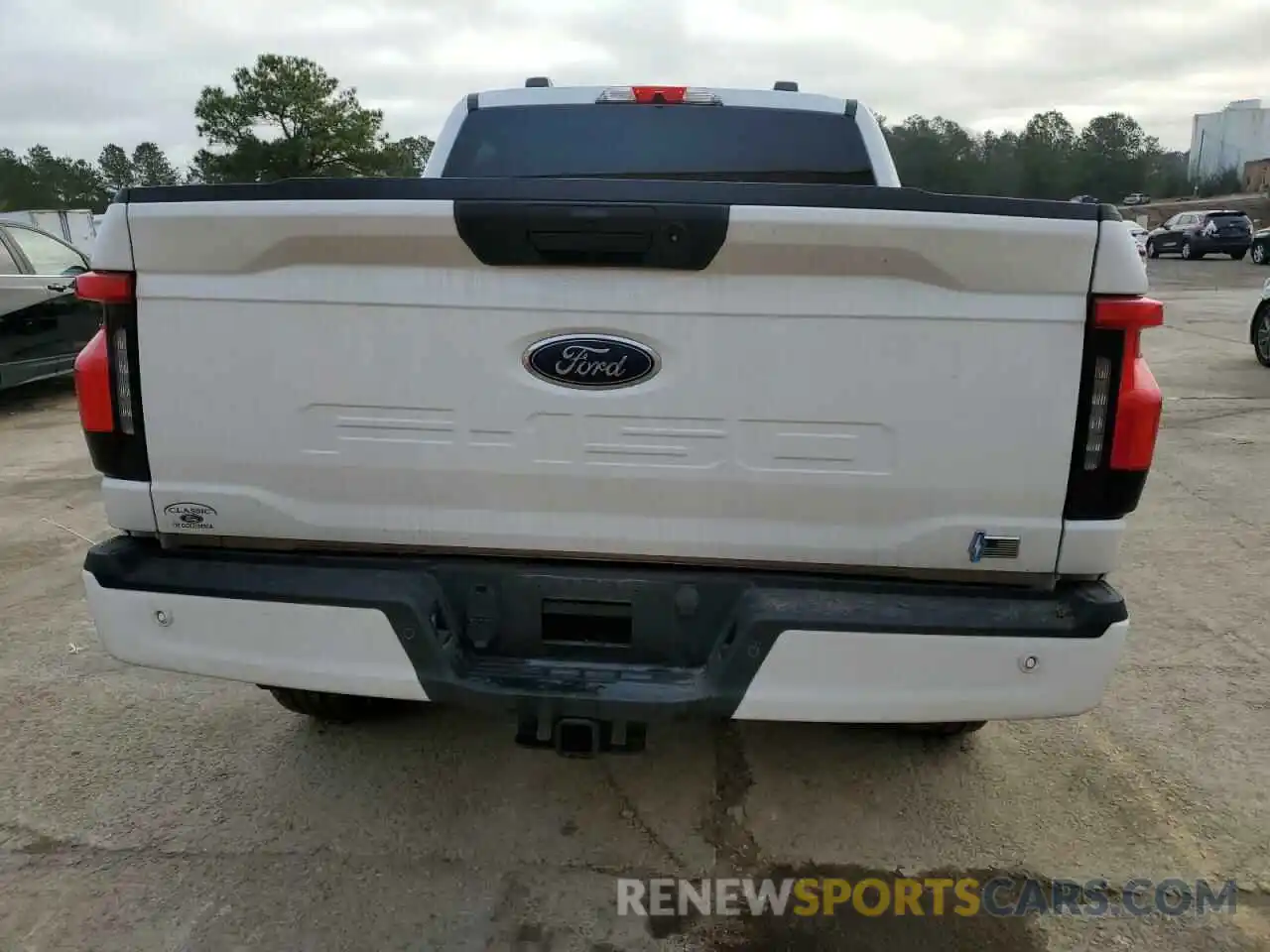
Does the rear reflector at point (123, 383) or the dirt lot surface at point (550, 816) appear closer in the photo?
the rear reflector at point (123, 383)

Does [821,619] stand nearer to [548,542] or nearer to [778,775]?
[548,542]

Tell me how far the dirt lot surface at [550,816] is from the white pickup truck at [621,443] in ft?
2.12

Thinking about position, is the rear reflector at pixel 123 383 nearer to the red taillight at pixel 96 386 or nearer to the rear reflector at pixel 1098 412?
the red taillight at pixel 96 386

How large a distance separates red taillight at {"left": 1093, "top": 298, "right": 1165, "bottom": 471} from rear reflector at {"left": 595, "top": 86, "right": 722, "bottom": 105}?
2479mm

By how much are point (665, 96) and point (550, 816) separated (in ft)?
9.67

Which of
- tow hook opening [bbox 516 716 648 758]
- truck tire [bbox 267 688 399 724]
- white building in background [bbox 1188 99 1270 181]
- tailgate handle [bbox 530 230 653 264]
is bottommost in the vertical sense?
truck tire [bbox 267 688 399 724]

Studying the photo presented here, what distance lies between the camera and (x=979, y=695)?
226cm

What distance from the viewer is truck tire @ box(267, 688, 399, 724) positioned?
325 cm

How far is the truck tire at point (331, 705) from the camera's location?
3.25 meters

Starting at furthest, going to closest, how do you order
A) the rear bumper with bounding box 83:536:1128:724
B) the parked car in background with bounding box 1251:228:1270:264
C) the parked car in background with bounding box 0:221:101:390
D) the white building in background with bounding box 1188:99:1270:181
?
the white building in background with bounding box 1188:99:1270:181
the parked car in background with bounding box 1251:228:1270:264
the parked car in background with bounding box 0:221:101:390
the rear bumper with bounding box 83:536:1128:724

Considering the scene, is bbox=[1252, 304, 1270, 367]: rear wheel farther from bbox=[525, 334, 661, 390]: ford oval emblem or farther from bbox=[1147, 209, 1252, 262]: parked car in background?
bbox=[1147, 209, 1252, 262]: parked car in background

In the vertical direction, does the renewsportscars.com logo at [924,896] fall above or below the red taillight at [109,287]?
below

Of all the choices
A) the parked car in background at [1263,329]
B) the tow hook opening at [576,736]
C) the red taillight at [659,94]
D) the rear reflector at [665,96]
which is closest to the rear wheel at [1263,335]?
the parked car in background at [1263,329]

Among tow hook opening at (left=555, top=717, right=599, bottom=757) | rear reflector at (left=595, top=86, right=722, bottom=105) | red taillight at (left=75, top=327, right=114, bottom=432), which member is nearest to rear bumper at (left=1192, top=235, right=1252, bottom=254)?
rear reflector at (left=595, top=86, right=722, bottom=105)
